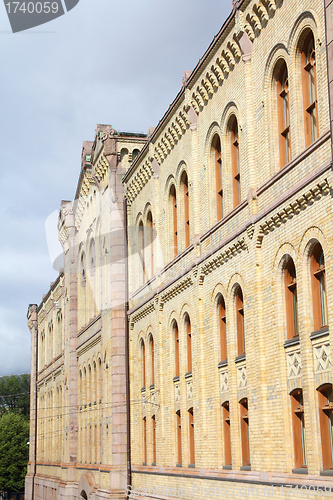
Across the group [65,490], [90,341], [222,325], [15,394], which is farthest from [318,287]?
[15,394]

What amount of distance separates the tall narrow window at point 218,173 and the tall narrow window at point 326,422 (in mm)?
8431

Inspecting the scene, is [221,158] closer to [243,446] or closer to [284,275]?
[284,275]

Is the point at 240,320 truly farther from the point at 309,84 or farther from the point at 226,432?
the point at 309,84

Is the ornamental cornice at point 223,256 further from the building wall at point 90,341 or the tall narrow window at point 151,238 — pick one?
the building wall at point 90,341

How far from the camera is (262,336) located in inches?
769

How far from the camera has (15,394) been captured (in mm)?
125125

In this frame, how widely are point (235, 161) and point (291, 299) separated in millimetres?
5628

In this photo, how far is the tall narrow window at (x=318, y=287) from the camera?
55.8ft

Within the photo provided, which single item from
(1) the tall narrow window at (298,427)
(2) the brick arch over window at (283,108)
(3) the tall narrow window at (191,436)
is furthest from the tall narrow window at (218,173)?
(1) the tall narrow window at (298,427)

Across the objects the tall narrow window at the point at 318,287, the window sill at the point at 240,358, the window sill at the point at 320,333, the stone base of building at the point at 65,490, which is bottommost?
the stone base of building at the point at 65,490

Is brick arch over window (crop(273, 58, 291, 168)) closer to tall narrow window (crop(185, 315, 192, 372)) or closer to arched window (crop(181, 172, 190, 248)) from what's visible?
arched window (crop(181, 172, 190, 248))

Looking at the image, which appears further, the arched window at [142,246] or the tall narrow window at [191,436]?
the arched window at [142,246]

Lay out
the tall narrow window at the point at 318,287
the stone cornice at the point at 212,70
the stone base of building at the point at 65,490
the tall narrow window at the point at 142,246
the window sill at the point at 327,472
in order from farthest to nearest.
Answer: the stone base of building at the point at 65,490, the tall narrow window at the point at 142,246, the stone cornice at the point at 212,70, the tall narrow window at the point at 318,287, the window sill at the point at 327,472

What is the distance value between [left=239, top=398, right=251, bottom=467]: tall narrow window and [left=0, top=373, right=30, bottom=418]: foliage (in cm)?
10612
